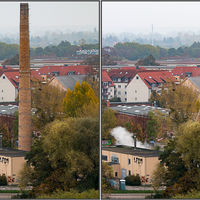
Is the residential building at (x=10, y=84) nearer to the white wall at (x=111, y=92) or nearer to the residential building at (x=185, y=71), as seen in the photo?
the white wall at (x=111, y=92)

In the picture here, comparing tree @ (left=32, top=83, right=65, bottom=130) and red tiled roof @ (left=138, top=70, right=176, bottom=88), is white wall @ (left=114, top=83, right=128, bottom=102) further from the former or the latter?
tree @ (left=32, top=83, right=65, bottom=130)

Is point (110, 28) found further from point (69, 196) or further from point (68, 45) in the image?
point (69, 196)

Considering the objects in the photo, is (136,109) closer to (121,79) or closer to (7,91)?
(121,79)

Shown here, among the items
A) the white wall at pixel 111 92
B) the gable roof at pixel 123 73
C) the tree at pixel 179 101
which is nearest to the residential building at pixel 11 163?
the white wall at pixel 111 92

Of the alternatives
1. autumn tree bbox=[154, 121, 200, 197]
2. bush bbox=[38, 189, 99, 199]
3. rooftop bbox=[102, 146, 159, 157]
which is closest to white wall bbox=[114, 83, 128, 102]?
rooftop bbox=[102, 146, 159, 157]

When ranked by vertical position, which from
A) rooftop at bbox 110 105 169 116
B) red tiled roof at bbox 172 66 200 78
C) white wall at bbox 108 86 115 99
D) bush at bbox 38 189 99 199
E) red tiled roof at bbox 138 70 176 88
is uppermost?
red tiled roof at bbox 172 66 200 78
